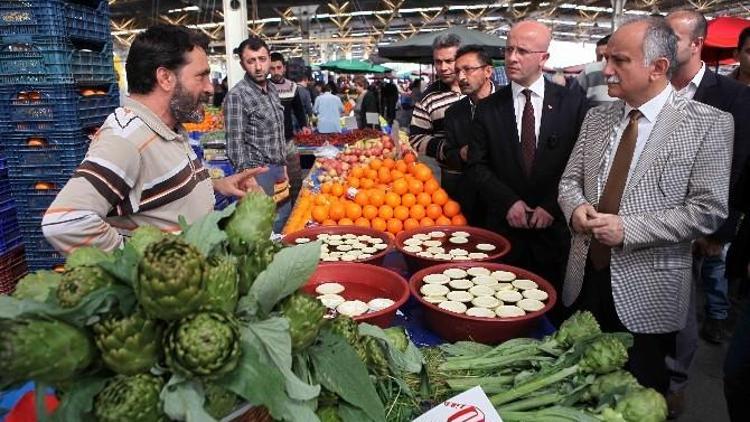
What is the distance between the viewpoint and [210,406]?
0.66m

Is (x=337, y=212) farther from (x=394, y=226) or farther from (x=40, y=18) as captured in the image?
(x=40, y=18)

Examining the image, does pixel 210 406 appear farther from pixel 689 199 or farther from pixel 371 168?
pixel 371 168

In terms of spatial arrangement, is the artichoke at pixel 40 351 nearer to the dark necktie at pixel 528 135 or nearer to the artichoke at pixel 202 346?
the artichoke at pixel 202 346

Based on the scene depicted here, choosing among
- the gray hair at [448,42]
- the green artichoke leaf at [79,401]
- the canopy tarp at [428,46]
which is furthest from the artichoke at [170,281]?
the canopy tarp at [428,46]

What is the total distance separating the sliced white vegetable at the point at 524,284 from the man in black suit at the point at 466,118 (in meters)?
1.42

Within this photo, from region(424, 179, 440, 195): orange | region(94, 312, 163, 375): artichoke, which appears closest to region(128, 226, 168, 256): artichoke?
region(94, 312, 163, 375): artichoke

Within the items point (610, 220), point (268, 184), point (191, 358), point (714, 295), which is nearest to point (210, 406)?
point (191, 358)

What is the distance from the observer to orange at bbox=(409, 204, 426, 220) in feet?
8.54

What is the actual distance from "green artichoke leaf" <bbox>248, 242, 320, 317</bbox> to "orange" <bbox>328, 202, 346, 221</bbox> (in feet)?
6.05

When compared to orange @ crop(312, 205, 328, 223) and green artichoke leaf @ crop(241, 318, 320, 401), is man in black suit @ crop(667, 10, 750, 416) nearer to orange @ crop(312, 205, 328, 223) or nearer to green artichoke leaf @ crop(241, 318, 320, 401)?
orange @ crop(312, 205, 328, 223)

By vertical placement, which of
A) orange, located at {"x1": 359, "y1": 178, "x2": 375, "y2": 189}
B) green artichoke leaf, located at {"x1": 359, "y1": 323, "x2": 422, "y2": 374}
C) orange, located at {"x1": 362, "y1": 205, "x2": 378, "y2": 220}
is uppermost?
orange, located at {"x1": 359, "y1": 178, "x2": 375, "y2": 189}

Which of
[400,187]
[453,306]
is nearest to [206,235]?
[453,306]

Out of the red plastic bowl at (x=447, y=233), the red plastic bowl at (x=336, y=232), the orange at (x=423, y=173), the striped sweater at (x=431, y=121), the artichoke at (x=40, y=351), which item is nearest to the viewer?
the artichoke at (x=40, y=351)

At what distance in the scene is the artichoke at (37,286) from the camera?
74 centimetres
